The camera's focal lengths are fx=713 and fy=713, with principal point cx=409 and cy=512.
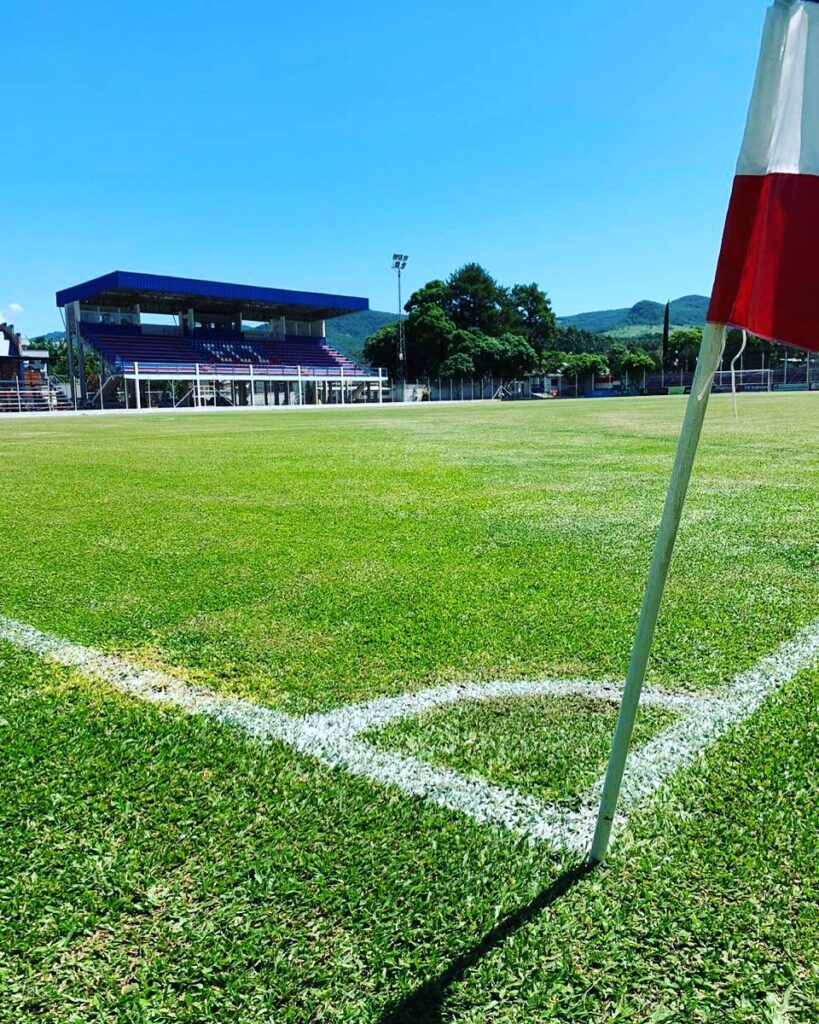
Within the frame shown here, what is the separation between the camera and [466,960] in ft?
4.32

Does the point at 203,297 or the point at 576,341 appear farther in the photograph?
the point at 576,341

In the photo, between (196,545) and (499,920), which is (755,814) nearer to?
(499,920)

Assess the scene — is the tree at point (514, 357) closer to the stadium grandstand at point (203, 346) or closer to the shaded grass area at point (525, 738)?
the stadium grandstand at point (203, 346)

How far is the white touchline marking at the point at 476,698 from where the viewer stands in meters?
1.78

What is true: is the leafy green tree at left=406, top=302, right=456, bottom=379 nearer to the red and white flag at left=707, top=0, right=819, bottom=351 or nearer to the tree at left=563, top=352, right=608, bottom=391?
the tree at left=563, top=352, right=608, bottom=391

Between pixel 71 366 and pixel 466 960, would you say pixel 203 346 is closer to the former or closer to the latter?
pixel 71 366

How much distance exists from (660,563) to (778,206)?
712mm

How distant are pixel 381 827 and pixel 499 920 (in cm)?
39

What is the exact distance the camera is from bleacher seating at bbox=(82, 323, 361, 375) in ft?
157

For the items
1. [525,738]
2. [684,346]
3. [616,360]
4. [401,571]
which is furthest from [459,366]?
[525,738]

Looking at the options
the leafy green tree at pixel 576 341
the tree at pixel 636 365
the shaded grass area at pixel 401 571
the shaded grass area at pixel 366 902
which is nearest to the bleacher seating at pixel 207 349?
the shaded grass area at pixel 401 571

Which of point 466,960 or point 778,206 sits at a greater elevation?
point 778,206

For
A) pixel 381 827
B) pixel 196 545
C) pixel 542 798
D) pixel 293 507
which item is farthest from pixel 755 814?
pixel 293 507

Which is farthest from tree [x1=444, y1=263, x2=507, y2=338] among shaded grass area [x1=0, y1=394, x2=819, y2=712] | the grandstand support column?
shaded grass area [x1=0, y1=394, x2=819, y2=712]
